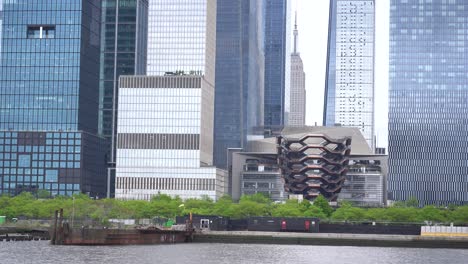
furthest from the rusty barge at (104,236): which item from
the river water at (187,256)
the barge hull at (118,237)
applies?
the river water at (187,256)

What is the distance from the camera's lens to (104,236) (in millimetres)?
174750

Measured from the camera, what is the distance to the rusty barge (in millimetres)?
169875

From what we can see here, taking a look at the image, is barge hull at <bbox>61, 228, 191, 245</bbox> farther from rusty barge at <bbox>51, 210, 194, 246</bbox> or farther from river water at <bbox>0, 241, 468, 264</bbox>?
river water at <bbox>0, 241, 468, 264</bbox>

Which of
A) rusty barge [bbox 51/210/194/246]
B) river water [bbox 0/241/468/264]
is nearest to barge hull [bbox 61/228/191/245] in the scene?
rusty barge [bbox 51/210/194/246]

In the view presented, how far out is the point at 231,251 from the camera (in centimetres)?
15962

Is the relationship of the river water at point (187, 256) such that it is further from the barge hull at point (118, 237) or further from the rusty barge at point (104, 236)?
the barge hull at point (118, 237)

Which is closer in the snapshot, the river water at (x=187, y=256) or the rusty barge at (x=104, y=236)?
the river water at (x=187, y=256)

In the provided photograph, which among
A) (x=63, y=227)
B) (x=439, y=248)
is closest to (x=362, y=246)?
(x=439, y=248)

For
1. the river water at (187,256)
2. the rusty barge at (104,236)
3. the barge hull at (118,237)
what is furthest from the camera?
the barge hull at (118,237)

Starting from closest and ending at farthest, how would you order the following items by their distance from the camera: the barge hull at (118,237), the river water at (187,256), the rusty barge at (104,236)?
the river water at (187,256)
the rusty barge at (104,236)
the barge hull at (118,237)

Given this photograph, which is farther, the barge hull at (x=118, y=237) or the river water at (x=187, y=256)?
the barge hull at (x=118, y=237)

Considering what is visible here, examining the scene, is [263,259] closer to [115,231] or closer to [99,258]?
[99,258]

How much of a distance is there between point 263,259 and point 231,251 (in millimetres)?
22190

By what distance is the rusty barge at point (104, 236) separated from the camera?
170 metres
